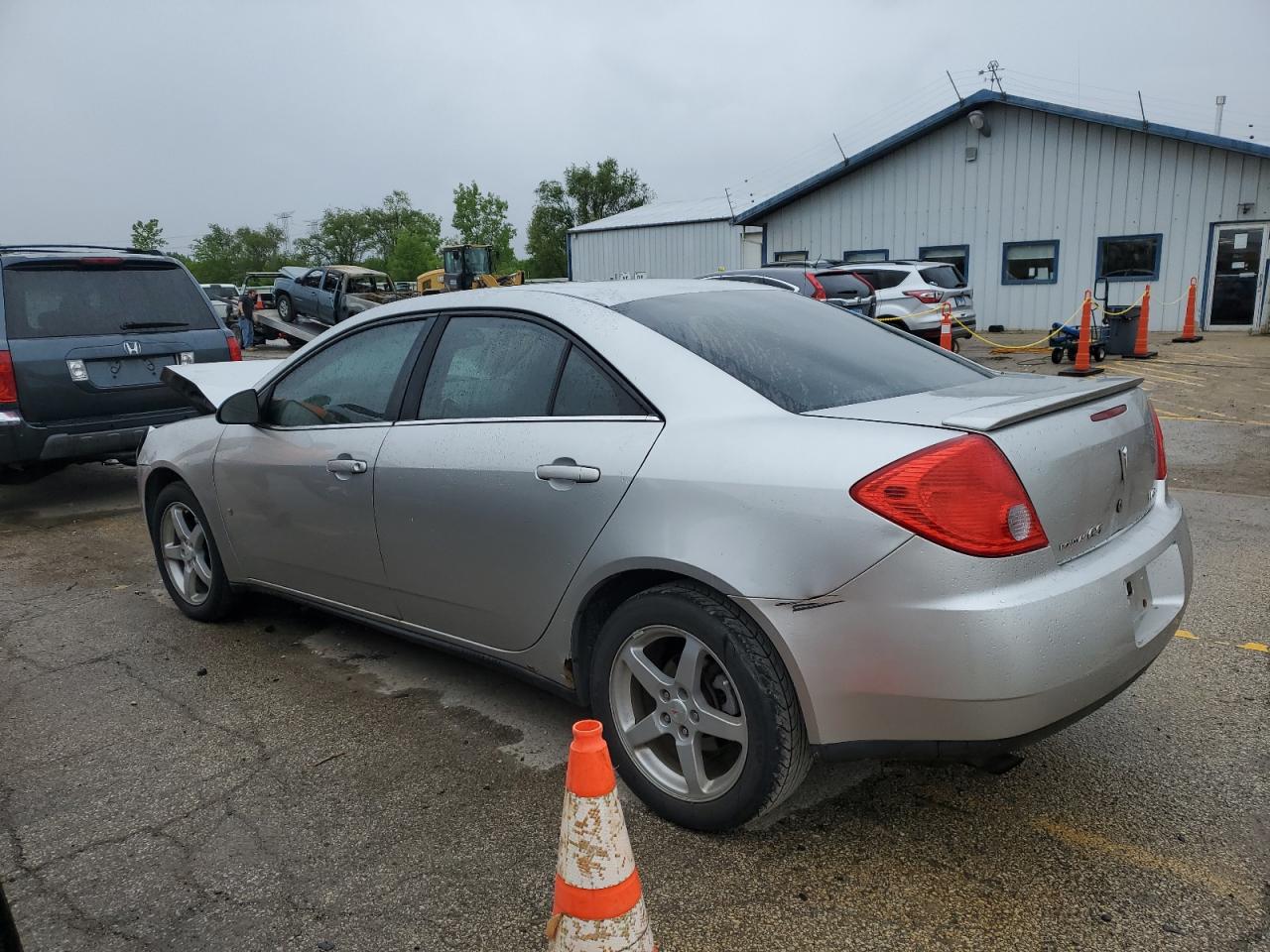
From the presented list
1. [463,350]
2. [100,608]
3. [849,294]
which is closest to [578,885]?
[463,350]

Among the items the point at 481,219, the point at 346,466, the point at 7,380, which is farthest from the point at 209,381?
the point at 481,219

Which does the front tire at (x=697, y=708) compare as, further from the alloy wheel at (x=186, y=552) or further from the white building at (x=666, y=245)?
the white building at (x=666, y=245)

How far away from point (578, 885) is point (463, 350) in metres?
2.02

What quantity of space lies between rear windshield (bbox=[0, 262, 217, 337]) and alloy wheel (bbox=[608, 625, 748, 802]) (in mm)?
5877

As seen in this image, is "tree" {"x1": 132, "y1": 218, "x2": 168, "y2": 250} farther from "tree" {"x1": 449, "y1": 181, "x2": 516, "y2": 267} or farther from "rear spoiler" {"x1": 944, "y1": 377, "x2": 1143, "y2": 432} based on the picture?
"rear spoiler" {"x1": 944, "y1": 377, "x2": 1143, "y2": 432}

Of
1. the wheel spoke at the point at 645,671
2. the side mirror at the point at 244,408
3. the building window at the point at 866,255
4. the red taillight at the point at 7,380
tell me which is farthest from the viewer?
the building window at the point at 866,255

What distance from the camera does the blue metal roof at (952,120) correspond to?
62.4 ft

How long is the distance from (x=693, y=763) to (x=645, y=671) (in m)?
0.28

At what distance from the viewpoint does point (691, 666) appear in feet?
8.27

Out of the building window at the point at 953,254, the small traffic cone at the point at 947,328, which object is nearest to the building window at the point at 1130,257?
the building window at the point at 953,254

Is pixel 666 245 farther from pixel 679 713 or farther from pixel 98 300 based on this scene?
pixel 679 713

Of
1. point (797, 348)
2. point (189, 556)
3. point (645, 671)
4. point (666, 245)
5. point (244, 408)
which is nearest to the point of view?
point (645, 671)

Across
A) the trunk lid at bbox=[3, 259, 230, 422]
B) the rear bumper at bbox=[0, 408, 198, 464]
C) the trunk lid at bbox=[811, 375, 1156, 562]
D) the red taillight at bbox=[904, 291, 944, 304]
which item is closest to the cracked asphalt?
the trunk lid at bbox=[811, 375, 1156, 562]

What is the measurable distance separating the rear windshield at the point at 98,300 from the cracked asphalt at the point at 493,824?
136 inches
